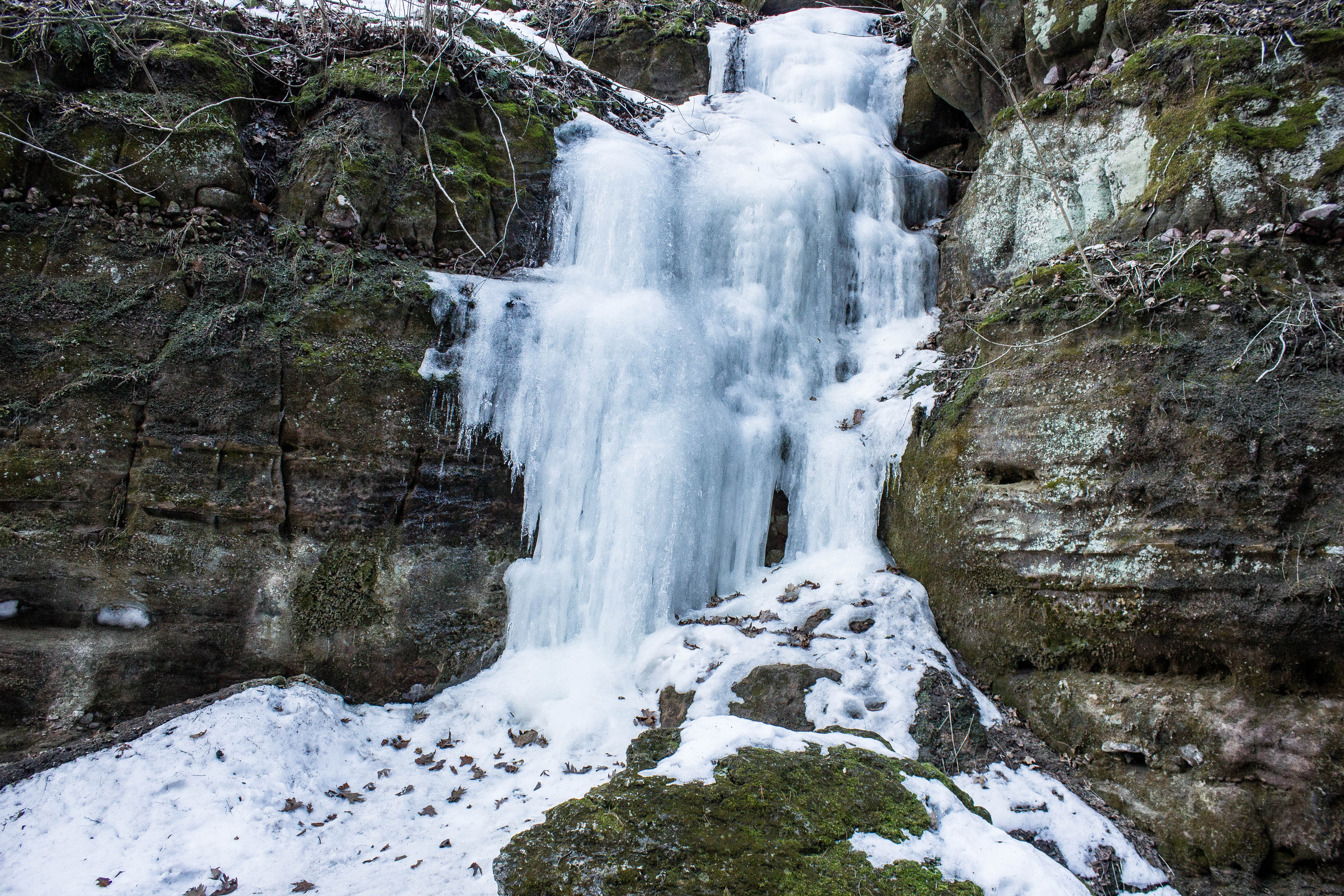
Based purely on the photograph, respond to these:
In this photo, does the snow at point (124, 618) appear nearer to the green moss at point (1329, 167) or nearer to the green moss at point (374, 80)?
the green moss at point (374, 80)

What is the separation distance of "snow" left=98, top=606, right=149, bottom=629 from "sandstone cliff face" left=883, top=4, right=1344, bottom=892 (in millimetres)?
6047

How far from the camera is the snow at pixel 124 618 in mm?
4637

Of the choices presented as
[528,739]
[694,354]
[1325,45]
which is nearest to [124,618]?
[528,739]

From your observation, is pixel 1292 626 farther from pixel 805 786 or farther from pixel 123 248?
pixel 123 248

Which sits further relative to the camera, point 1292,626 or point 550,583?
point 550,583

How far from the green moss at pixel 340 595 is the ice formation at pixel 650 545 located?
0.52m

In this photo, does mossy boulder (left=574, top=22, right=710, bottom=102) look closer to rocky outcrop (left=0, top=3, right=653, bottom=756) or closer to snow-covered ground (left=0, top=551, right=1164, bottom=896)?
rocky outcrop (left=0, top=3, right=653, bottom=756)

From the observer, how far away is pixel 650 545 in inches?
237

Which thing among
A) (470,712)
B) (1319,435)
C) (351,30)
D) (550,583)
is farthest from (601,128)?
(1319,435)

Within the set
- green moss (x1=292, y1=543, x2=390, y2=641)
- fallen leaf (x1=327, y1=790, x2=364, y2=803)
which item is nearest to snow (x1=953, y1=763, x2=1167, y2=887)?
fallen leaf (x1=327, y1=790, x2=364, y2=803)

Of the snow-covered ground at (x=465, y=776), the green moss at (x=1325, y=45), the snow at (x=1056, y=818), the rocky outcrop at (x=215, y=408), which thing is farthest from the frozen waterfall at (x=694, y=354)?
the green moss at (x=1325, y=45)

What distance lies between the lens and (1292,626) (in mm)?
3896

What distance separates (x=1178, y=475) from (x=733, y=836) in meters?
3.74

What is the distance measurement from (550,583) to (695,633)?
4.46 ft
